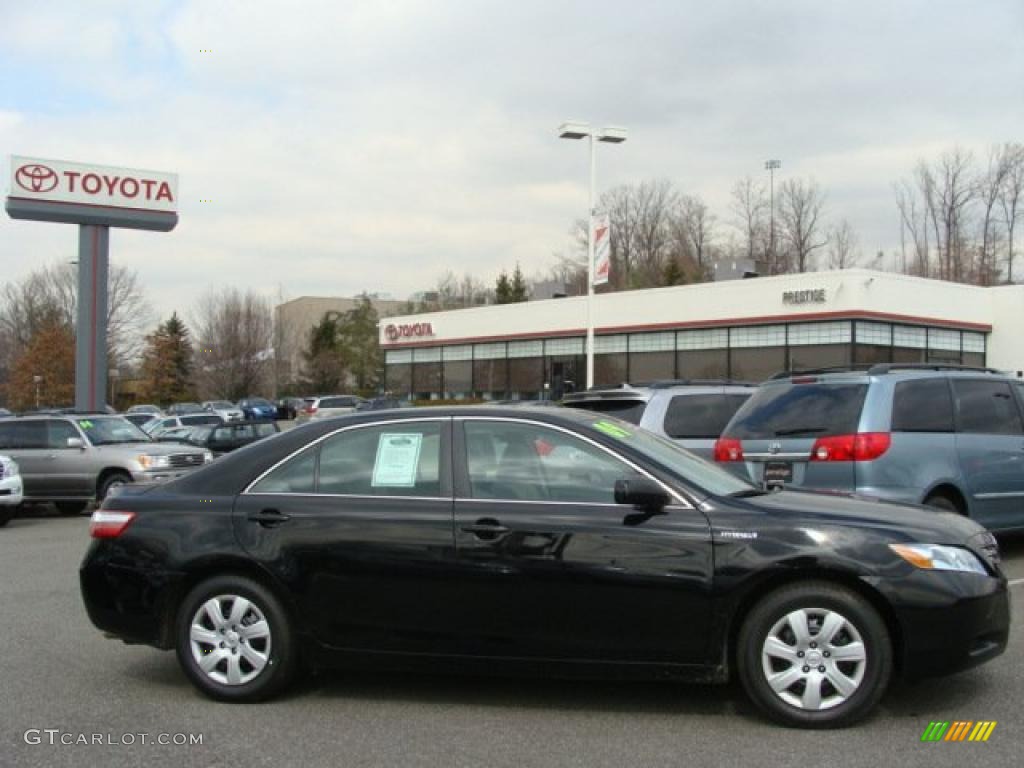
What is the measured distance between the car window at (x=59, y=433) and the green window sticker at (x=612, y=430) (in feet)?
44.1

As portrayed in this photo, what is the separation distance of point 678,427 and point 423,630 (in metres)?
6.34

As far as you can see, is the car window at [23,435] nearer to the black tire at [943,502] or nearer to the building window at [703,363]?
the black tire at [943,502]

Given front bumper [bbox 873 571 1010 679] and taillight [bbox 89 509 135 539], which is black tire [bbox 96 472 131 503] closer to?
taillight [bbox 89 509 135 539]

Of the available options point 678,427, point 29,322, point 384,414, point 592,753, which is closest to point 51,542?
point 678,427

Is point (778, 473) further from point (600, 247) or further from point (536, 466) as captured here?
point (600, 247)

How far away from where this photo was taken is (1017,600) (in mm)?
7750

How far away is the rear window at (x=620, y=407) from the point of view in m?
10.9

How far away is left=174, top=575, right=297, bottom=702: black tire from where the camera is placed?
17.6 feet

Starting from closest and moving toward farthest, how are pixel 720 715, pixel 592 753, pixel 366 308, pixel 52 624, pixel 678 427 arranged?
pixel 592 753 < pixel 720 715 < pixel 52 624 < pixel 678 427 < pixel 366 308

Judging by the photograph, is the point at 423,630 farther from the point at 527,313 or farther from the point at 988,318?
the point at 527,313

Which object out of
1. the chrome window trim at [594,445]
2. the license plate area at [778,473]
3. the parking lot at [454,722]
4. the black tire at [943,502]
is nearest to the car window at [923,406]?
the black tire at [943,502]

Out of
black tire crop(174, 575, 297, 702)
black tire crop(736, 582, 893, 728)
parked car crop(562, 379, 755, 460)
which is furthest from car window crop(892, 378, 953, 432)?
black tire crop(174, 575, 297, 702)

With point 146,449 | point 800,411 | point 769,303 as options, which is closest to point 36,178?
point 146,449

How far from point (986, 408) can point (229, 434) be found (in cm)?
1740
